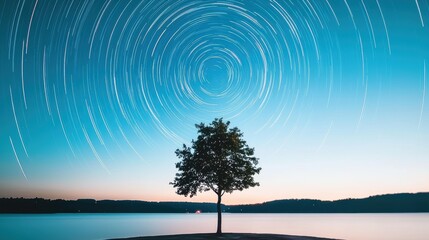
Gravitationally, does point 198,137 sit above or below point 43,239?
above

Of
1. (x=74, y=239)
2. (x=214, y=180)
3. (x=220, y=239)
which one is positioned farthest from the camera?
(x=74, y=239)

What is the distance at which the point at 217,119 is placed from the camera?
3788 cm

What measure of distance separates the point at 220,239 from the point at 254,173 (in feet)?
29.2

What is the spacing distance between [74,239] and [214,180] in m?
60.0

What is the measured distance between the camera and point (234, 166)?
118 ft

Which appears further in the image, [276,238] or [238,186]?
[238,186]

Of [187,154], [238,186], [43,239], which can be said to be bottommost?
[43,239]

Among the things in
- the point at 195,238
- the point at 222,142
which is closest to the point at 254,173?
the point at 222,142

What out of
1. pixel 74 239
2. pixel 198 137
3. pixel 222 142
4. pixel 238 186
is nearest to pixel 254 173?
pixel 238 186

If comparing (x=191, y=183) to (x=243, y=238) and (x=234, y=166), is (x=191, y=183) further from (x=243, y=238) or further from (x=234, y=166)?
(x=243, y=238)

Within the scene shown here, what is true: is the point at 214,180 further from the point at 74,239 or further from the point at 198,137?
the point at 74,239

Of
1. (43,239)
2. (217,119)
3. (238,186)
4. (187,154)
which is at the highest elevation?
(217,119)

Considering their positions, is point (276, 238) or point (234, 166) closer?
point (276, 238)

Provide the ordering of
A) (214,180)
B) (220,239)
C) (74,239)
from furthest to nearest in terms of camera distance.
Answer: (74,239) → (214,180) → (220,239)
